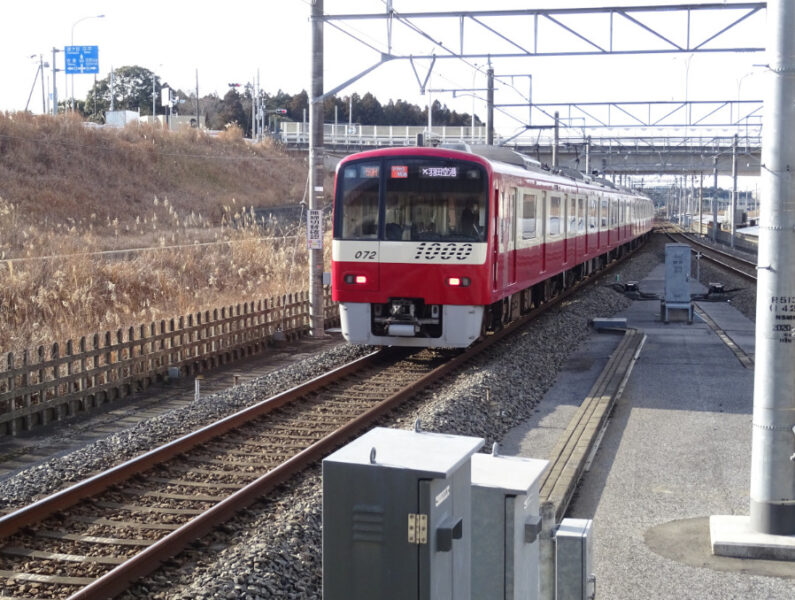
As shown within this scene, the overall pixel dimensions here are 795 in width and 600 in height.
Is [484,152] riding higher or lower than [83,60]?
lower

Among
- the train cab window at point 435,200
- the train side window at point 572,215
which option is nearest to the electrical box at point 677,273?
the train side window at point 572,215

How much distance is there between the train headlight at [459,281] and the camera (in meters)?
12.6

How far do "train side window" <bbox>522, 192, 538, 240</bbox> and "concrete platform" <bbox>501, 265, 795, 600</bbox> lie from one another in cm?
215

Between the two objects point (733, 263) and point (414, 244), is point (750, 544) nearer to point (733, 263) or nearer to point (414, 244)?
point (414, 244)

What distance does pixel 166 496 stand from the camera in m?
7.08

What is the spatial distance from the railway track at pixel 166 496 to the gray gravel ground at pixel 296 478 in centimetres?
13

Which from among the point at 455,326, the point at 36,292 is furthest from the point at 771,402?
the point at 36,292

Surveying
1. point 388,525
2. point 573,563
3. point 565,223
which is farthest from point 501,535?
point 565,223

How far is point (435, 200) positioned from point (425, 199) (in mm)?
126

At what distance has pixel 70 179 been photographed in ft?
134

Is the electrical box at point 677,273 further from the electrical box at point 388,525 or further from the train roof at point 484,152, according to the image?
the electrical box at point 388,525

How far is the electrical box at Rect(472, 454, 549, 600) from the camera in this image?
375 centimetres

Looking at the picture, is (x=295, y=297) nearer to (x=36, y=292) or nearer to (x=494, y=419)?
(x=36, y=292)

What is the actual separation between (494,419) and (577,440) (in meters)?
1.30
